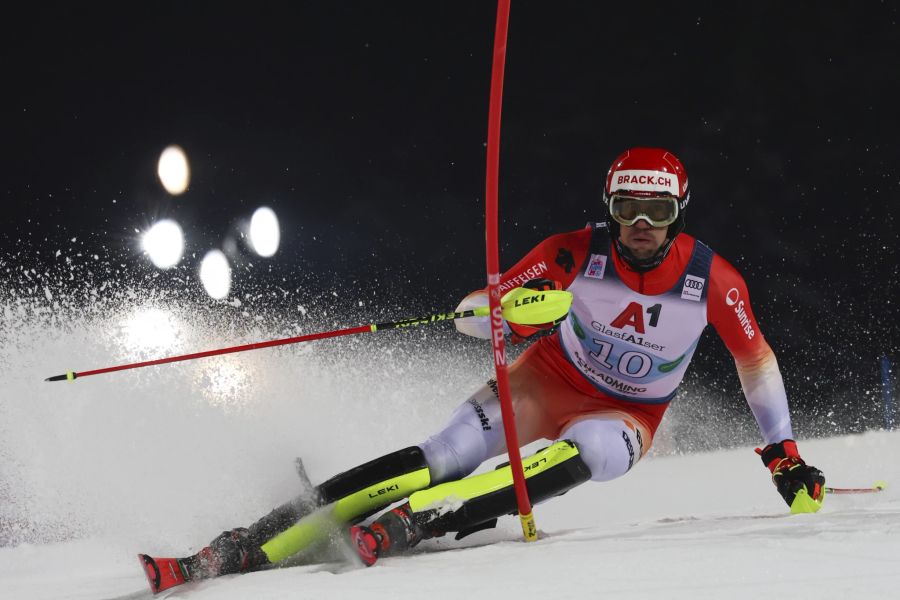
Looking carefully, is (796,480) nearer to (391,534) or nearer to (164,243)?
(391,534)

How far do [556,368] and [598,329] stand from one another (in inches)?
12.0

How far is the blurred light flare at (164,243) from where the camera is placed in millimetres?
6527

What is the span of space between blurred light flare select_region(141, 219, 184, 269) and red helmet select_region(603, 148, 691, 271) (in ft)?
14.9

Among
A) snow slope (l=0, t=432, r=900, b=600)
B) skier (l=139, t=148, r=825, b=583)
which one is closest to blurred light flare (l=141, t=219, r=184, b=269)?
snow slope (l=0, t=432, r=900, b=600)

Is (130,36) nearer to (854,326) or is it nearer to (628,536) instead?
(628,536)

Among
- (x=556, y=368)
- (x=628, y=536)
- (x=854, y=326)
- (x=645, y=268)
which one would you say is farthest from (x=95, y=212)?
(x=854, y=326)

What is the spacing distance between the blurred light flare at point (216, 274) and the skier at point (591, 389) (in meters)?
3.67

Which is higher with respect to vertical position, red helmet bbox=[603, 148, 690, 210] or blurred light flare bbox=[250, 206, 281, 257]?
blurred light flare bbox=[250, 206, 281, 257]

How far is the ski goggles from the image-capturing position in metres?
2.93

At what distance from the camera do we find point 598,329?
3.20 meters

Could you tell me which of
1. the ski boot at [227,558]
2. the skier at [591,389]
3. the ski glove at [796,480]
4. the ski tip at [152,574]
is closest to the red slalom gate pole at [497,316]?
the skier at [591,389]

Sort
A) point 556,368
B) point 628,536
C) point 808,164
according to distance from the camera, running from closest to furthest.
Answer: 1. point 628,536
2. point 556,368
3. point 808,164

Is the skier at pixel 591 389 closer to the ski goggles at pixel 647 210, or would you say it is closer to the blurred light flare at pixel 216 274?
the ski goggles at pixel 647 210

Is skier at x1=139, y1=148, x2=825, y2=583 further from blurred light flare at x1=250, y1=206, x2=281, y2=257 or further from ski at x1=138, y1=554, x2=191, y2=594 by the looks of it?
blurred light flare at x1=250, y1=206, x2=281, y2=257
